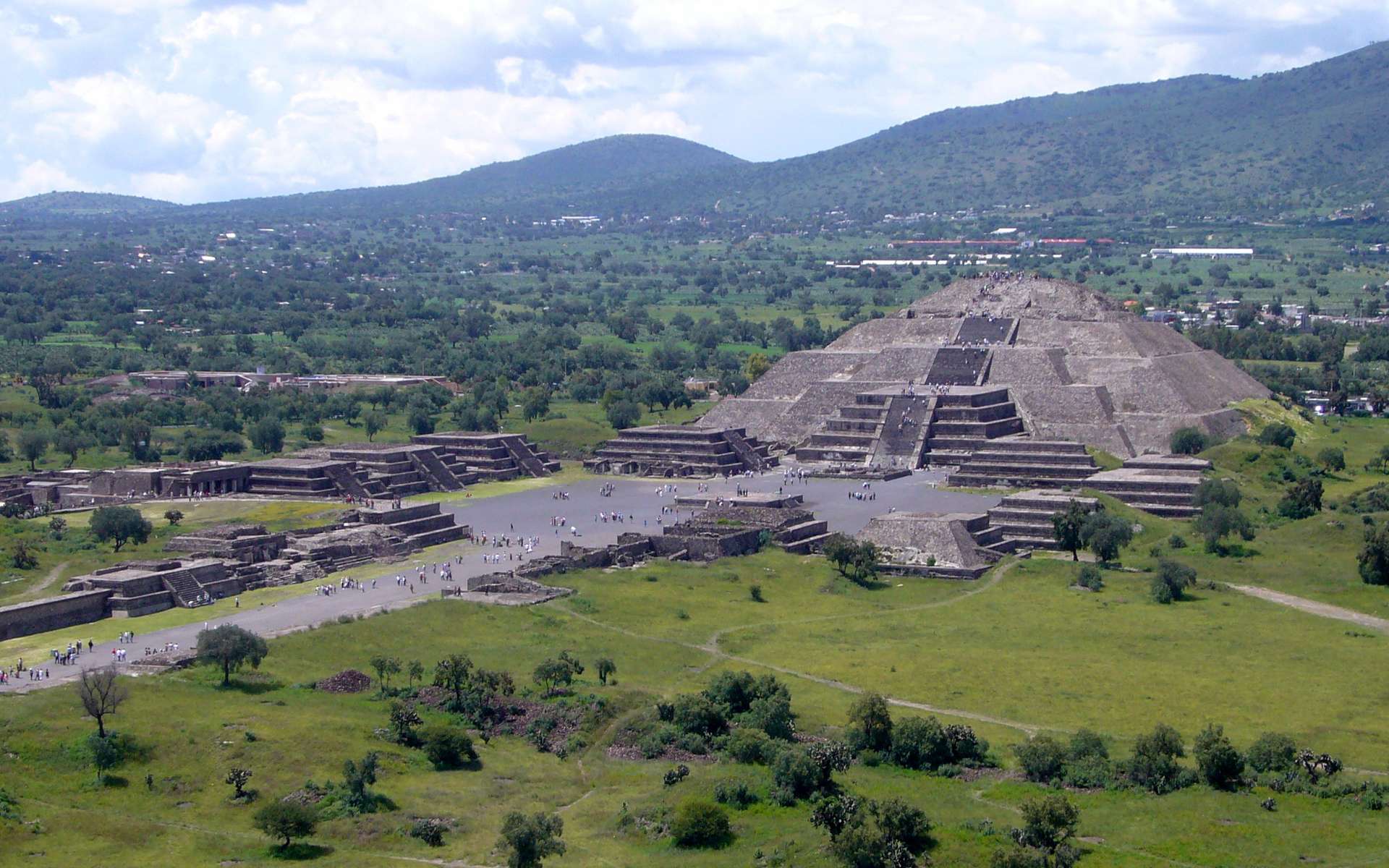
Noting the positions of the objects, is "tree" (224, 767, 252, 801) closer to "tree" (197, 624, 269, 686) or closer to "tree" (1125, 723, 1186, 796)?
"tree" (197, 624, 269, 686)

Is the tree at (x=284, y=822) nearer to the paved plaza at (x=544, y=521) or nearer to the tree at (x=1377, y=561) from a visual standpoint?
the paved plaza at (x=544, y=521)

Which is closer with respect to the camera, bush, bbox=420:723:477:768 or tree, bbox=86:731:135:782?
tree, bbox=86:731:135:782

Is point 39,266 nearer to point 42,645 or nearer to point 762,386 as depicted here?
point 762,386

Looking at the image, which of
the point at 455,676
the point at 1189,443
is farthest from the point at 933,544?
the point at 455,676

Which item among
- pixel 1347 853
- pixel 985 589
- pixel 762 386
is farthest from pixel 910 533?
pixel 762 386

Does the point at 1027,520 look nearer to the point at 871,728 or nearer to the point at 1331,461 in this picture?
the point at 1331,461

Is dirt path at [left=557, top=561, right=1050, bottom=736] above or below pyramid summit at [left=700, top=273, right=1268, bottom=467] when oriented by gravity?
below

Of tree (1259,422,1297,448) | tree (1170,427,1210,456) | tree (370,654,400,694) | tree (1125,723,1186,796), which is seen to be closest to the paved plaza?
tree (370,654,400,694)

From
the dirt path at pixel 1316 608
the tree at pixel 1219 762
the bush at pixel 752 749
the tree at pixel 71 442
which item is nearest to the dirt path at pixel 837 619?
the tree at pixel 1219 762
